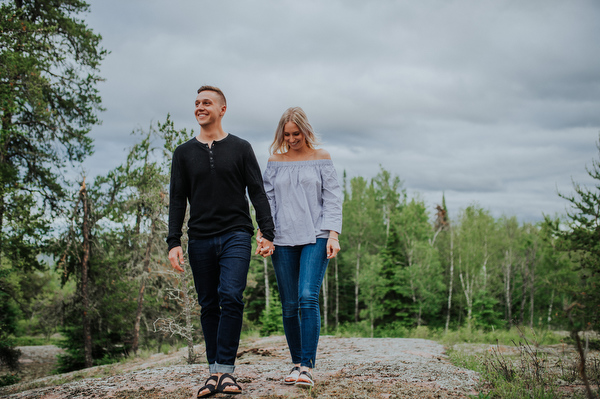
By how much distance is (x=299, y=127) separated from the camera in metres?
3.82

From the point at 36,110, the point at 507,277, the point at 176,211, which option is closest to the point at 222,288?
the point at 176,211

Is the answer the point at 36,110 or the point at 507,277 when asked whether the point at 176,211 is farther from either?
the point at 507,277

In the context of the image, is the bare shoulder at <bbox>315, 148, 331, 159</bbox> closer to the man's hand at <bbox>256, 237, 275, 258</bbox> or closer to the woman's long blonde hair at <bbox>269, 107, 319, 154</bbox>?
the woman's long blonde hair at <bbox>269, 107, 319, 154</bbox>

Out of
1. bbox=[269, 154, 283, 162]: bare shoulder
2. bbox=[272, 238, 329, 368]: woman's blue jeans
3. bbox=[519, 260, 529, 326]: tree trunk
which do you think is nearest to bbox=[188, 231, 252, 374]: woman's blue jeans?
bbox=[272, 238, 329, 368]: woman's blue jeans

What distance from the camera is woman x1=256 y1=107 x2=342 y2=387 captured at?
3617 mm

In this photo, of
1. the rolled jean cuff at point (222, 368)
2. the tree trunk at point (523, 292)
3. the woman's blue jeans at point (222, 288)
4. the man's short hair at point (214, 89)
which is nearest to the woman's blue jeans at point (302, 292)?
the woman's blue jeans at point (222, 288)

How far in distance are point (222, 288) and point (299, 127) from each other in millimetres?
1503

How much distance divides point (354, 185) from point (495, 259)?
41.2 feet

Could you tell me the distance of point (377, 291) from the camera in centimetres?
3133

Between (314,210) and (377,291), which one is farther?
(377,291)

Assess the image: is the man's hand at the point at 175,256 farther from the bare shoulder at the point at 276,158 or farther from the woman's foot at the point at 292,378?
the woman's foot at the point at 292,378

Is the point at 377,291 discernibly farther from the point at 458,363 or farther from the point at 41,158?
the point at 458,363

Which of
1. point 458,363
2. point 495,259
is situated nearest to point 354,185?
point 495,259

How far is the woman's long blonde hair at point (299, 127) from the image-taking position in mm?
3811
